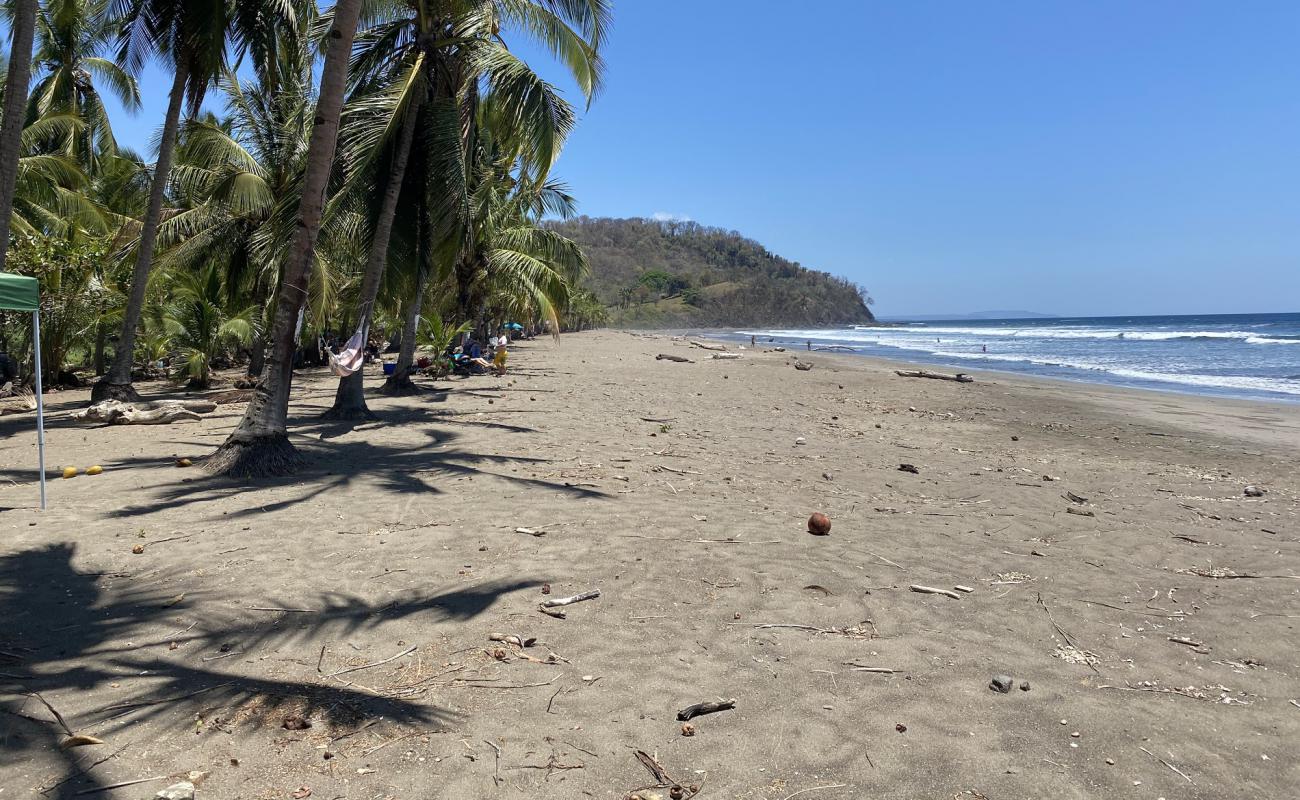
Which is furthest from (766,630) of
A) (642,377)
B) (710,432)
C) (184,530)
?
(642,377)

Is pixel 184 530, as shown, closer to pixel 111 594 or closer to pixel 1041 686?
pixel 111 594

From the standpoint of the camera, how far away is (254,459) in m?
7.02

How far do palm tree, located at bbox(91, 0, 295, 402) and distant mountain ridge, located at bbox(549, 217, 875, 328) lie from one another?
87.0 meters

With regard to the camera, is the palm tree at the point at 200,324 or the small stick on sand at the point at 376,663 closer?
the small stick on sand at the point at 376,663

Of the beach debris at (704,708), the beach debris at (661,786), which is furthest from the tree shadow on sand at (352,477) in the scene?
the beach debris at (661,786)

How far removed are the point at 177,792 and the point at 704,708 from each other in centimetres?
193

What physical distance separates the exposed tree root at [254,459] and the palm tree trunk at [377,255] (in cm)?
330

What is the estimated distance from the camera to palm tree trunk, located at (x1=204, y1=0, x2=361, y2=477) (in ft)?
22.8

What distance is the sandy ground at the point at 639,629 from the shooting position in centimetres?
273

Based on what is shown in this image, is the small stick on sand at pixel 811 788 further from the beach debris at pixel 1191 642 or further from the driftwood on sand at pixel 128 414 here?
the driftwood on sand at pixel 128 414

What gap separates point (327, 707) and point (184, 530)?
3.06 m

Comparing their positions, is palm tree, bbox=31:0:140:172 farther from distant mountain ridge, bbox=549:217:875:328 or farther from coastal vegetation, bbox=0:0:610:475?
distant mountain ridge, bbox=549:217:875:328

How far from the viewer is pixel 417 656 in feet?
11.6

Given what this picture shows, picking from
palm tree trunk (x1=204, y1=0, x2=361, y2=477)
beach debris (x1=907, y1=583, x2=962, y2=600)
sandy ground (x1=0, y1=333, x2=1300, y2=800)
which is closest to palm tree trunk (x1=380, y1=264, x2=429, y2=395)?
sandy ground (x1=0, y1=333, x2=1300, y2=800)
